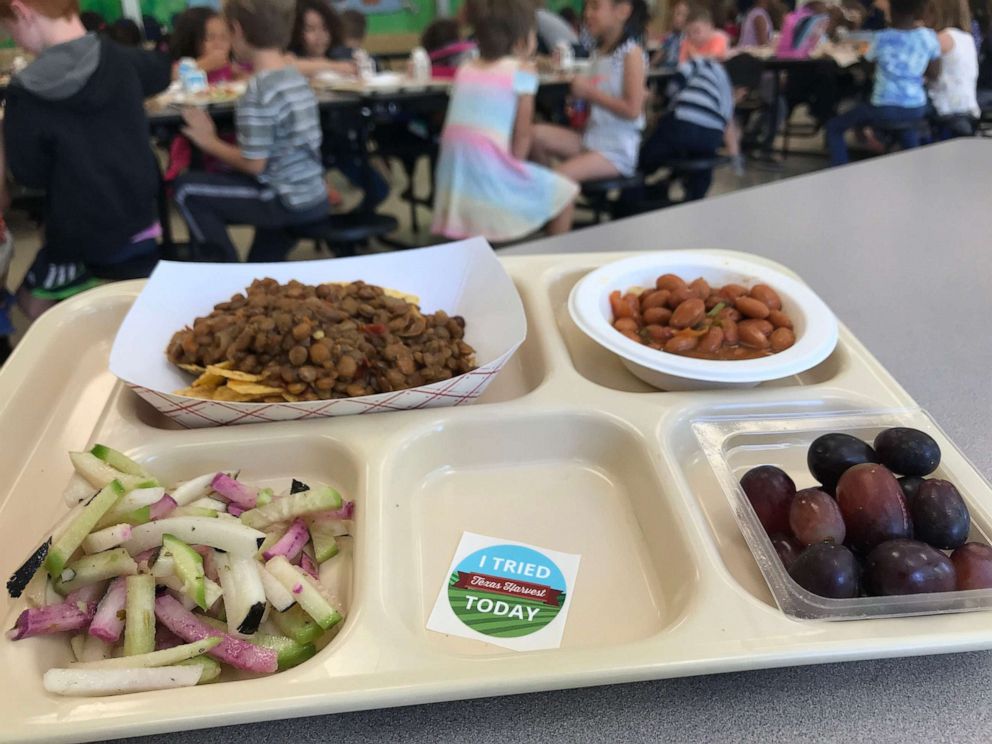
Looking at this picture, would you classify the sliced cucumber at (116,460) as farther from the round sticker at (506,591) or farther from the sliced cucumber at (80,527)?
the round sticker at (506,591)

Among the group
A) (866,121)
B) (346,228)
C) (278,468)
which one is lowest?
(346,228)

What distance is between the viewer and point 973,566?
64 cm

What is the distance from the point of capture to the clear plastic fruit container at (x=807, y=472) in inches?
24.7

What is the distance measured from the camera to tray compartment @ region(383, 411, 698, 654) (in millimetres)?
736

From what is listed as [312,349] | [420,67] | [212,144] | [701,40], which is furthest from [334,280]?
[701,40]

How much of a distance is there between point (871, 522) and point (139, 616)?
664 millimetres

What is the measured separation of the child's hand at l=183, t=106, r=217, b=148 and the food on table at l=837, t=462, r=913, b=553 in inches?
99.7

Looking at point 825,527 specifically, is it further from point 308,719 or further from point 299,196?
point 299,196

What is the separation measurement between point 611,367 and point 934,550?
0.54 meters

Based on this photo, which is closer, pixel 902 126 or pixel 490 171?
pixel 490 171

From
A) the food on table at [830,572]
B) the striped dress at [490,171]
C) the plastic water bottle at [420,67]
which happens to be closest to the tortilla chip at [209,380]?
the food on table at [830,572]

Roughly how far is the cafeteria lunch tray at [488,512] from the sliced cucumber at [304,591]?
28 millimetres

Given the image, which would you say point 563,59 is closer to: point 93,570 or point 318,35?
point 318,35

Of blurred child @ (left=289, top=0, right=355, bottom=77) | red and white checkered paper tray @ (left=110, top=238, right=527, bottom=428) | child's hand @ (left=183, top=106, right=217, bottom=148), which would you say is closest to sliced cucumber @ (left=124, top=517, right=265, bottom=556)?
red and white checkered paper tray @ (left=110, top=238, right=527, bottom=428)
